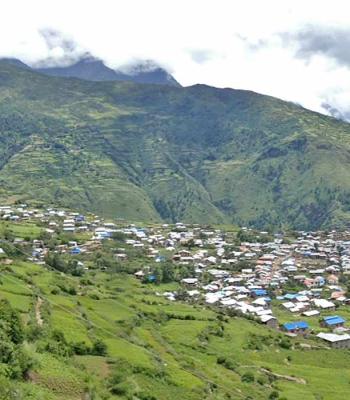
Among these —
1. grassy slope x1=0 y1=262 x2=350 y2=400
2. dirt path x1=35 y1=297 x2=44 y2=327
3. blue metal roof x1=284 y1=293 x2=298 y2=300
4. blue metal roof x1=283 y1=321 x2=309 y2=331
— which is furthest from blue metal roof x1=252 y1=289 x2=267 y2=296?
dirt path x1=35 y1=297 x2=44 y2=327

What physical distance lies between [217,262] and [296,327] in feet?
174

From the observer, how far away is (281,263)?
479 feet

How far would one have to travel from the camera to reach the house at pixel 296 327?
3460 inches

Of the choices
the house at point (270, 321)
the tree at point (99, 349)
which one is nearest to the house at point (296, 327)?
the house at point (270, 321)

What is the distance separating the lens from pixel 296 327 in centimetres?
8875

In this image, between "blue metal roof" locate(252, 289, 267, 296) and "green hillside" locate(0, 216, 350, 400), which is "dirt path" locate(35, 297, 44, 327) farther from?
"blue metal roof" locate(252, 289, 267, 296)

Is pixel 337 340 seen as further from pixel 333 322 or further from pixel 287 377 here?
pixel 287 377

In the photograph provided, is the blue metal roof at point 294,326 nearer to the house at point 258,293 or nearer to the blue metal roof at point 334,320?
the blue metal roof at point 334,320

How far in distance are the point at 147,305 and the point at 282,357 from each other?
71.9 feet

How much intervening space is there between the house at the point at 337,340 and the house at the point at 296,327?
154 inches

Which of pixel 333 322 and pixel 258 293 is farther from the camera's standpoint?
pixel 258 293

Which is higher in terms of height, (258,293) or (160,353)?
(160,353)

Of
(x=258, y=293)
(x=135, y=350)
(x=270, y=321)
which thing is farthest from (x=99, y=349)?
(x=258, y=293)

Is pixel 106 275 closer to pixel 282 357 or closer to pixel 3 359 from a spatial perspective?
pixel 282 357
